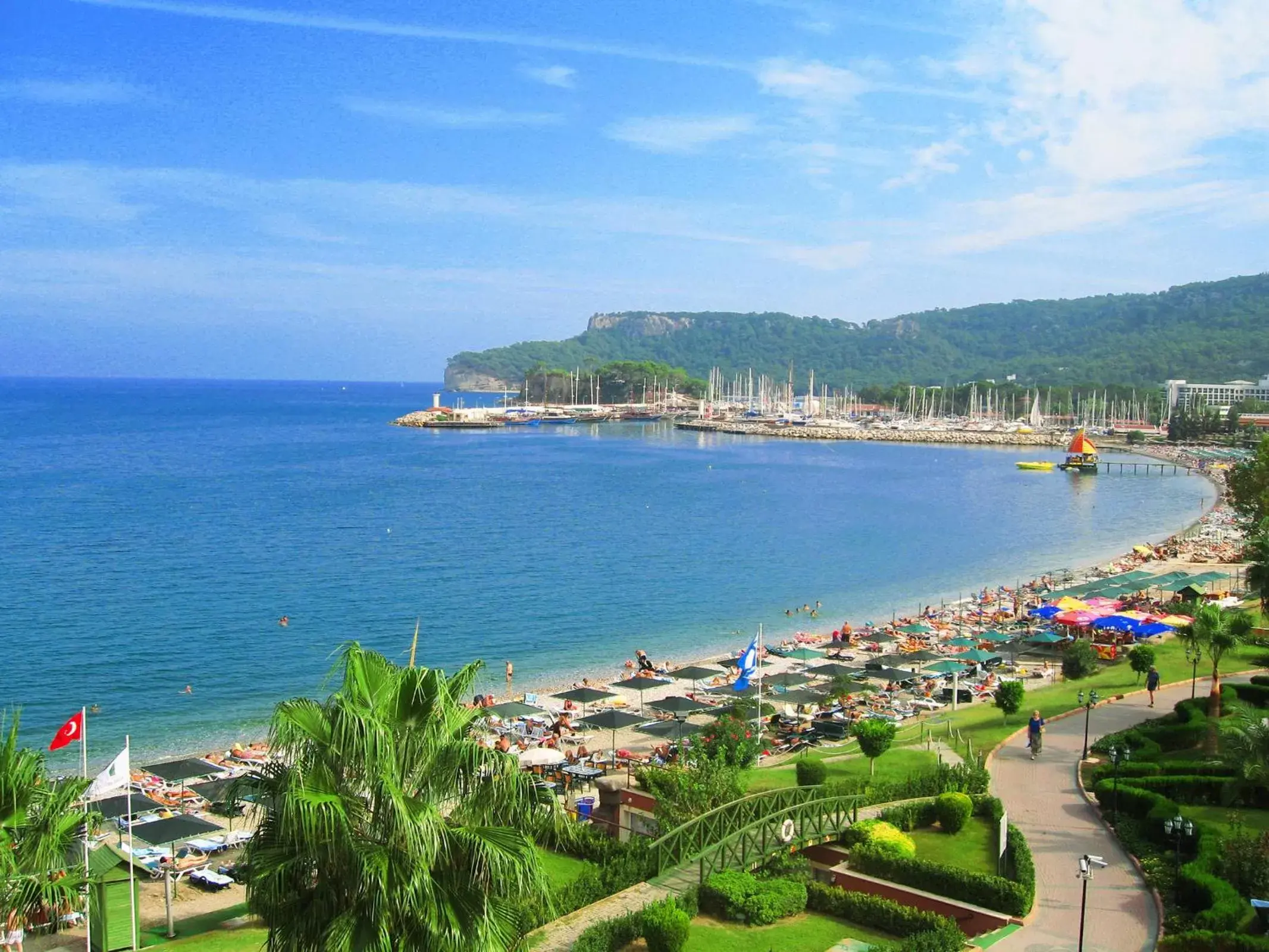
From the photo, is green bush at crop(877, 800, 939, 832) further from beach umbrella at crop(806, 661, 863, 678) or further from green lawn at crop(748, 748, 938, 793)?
beach umbrella at crop(806, 661, 863, 678)

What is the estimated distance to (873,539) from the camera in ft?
203

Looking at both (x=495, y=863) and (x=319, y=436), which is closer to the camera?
(x=495, y=863)

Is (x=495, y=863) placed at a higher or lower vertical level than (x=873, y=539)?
higher

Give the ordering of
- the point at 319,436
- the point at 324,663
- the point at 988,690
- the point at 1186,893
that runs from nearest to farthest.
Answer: the point at 1186,893, the point at 988,690, the point at 324,663, the point at 319,436

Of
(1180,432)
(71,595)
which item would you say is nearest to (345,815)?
(71,595)

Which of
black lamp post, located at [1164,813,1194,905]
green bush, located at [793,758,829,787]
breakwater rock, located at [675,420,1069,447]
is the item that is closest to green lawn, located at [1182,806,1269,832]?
black lamp post, located at [1164,813,1194,905]

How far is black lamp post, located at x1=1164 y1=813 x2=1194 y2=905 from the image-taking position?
45.5ft

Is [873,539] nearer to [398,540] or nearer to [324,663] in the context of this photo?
[398,540]

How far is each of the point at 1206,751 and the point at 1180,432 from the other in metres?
123

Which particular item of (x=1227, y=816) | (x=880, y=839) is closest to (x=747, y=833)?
(x=880, y=839)

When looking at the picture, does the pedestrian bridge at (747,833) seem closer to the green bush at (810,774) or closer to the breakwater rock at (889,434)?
the green bush at (810,774)

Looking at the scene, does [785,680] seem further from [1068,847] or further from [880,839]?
[880,839]

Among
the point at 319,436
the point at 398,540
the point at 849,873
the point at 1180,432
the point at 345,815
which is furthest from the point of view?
the point at 319,436

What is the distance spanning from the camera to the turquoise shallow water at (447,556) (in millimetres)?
33469
